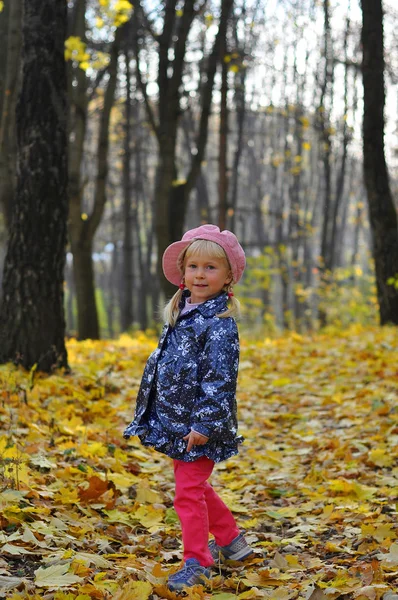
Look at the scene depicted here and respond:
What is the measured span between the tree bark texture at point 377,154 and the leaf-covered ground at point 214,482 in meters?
4.06

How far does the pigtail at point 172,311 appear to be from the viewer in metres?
3.56

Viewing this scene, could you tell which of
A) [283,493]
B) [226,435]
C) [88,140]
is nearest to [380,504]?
[283,493]

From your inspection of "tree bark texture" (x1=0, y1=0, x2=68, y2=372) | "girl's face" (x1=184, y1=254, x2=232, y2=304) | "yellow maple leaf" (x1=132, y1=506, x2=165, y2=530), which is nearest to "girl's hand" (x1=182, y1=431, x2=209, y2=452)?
"girl's face" (x1=184, y1=254, x2=232, y2=304)

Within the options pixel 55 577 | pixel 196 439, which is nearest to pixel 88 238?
pixel 196 439

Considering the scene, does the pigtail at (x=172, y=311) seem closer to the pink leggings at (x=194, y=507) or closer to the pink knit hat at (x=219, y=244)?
the pink knit hat at (x=219, y=244)

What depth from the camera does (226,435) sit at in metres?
3.35

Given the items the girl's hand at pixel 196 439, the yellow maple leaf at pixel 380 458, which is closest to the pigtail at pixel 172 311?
the girl's hand at pixel 196 439

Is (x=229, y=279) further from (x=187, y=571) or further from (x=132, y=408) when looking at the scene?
(x=132, y=408)

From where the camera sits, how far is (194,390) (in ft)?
11.0

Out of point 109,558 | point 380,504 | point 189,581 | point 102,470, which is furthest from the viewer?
point 102,470

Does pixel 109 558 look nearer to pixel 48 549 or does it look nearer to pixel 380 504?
pixel 48 549

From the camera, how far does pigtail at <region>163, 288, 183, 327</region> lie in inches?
140

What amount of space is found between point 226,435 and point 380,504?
1574 millimetres

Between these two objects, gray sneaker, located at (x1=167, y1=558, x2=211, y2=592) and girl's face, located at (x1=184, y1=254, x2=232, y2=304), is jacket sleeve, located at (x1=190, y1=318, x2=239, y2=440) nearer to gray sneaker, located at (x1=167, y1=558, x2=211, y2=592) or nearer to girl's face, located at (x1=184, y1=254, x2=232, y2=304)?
girl's face, located at (x1=184, y1=254, x2=232, y2=304)
